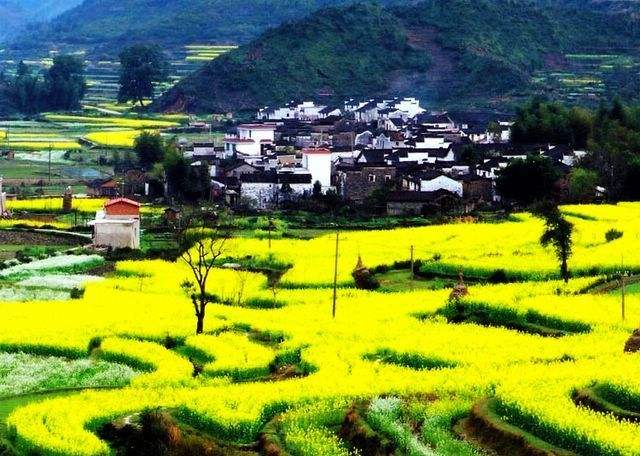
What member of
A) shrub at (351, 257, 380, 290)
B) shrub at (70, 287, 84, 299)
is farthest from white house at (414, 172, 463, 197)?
shrub at (70, 287, 84, 299)

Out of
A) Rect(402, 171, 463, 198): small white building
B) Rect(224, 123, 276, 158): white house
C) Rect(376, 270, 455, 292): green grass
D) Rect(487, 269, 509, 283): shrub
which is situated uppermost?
Rect(224, 123, 276, 158): white house

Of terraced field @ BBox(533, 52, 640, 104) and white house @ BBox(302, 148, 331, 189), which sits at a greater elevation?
terraced field @ BBox(533, 52, 640, 104)

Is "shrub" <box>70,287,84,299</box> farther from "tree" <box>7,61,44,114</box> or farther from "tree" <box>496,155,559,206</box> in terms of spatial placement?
"tree" <box>7,61,44,114</box>

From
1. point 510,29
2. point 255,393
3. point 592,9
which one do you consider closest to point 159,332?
point 255,393

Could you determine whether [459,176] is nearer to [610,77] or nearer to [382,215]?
[382,215]

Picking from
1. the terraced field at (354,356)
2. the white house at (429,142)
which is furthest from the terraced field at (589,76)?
the terraced field at (354,356)

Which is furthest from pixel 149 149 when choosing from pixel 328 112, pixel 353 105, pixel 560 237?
pixel 560 237
